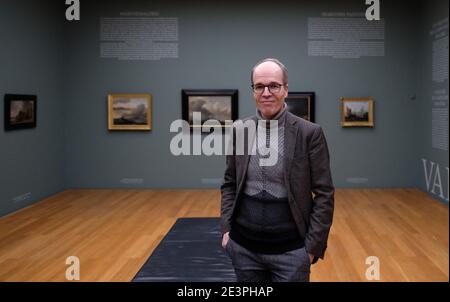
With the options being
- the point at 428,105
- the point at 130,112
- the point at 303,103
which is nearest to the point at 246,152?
the point at 303,103

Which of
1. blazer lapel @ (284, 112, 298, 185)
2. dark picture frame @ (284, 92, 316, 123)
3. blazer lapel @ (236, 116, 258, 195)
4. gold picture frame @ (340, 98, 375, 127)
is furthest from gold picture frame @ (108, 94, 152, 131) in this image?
blazer lapel @ (284, 112, 298, 185)

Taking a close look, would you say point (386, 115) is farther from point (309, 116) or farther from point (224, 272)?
point (224, 272)

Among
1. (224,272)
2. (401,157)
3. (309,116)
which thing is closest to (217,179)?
(309,116)

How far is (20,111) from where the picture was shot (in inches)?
436

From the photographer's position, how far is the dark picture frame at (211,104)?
1354cm

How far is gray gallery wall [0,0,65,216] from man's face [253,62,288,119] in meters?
8.92

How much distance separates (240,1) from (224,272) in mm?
9147

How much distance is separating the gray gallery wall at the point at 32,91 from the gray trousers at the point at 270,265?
861cm

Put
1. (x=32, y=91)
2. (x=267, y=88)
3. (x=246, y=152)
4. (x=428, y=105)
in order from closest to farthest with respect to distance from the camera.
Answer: (x=267, y=88) < (x=246, y=152) < (x=32, y=91) < (x=428, y=105)

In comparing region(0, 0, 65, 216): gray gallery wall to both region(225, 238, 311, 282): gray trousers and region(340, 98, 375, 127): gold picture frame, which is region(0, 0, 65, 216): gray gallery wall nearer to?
region(340, 98, 375, 127): gold picture frame

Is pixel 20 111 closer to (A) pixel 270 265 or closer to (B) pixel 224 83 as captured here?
(B) pixel 224 83

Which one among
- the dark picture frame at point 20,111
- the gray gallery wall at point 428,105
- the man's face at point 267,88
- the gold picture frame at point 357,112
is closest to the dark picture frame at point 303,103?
the gold picture frame at point 357,112

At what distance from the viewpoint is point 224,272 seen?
6504 millimetres

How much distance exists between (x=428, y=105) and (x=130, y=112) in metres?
8.20
